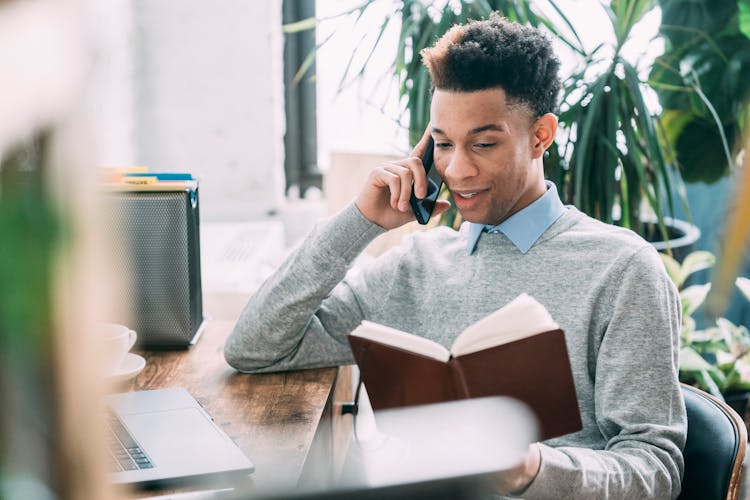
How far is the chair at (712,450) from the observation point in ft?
3.17

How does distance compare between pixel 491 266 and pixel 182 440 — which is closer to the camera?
pixel 182 440

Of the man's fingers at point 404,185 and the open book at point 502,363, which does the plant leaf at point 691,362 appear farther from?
the open book at point 502,363

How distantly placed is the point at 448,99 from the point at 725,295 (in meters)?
1.12

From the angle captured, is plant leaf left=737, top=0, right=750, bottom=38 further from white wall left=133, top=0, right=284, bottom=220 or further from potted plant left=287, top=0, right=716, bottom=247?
white wall left=133, top=0, right=284, bottom=220

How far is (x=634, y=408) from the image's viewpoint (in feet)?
3.43

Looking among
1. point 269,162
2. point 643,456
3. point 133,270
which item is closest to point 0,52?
point 643,456

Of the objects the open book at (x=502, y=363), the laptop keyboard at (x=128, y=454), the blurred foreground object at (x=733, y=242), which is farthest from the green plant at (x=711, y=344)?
the blurred foreground object at (x=733, y=242)

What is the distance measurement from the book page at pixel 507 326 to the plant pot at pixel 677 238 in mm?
1248

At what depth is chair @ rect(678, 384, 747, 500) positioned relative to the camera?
3.17ft

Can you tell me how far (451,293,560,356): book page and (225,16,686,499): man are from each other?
250 mm

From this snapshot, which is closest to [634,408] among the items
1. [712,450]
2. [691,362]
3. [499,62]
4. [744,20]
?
[712,450]

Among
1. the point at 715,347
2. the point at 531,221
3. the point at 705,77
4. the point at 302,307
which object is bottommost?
the point at 715,347

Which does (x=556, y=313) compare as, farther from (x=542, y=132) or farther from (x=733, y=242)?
(x=733, y=242)

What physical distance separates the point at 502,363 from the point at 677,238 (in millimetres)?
1649
